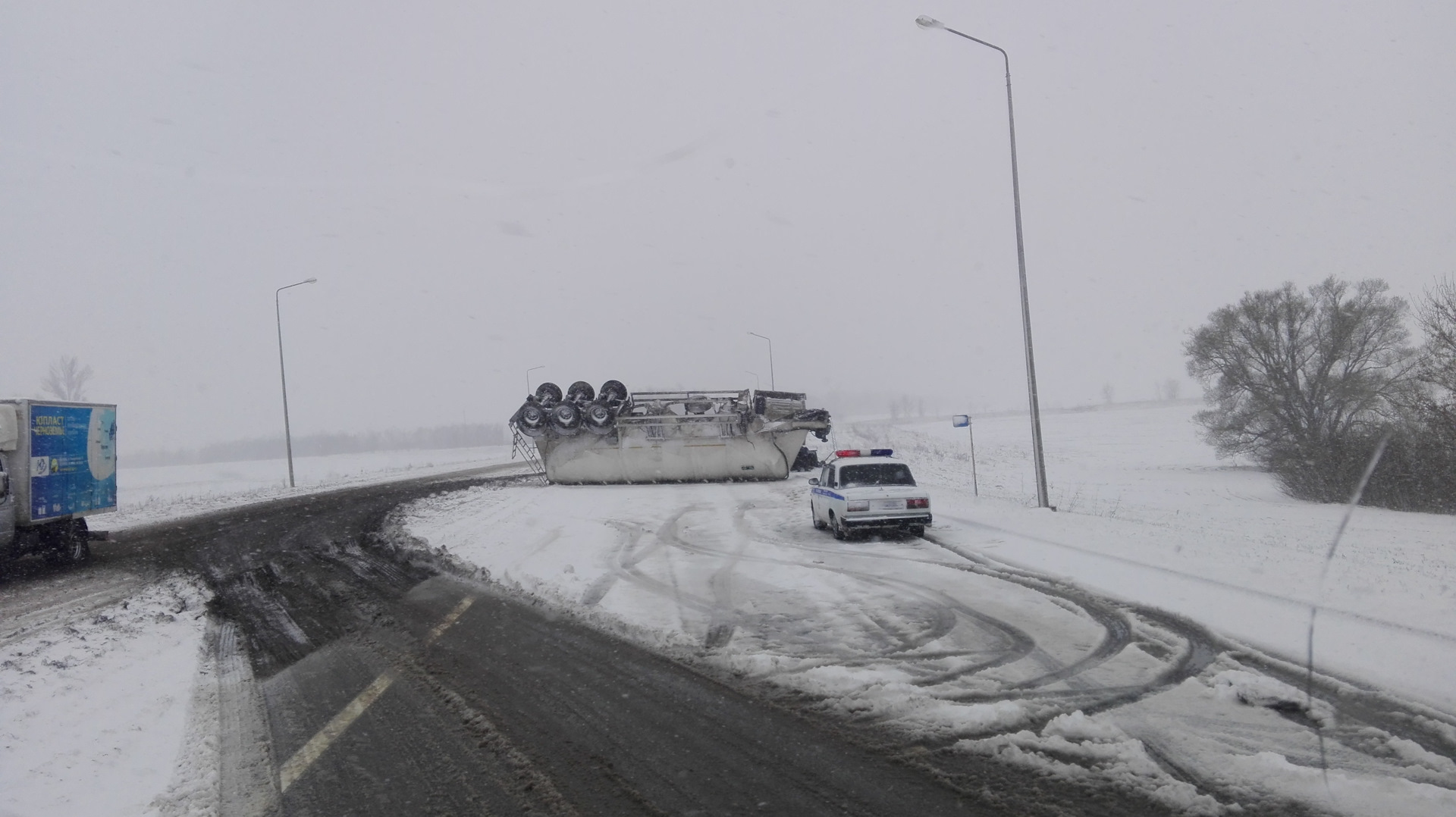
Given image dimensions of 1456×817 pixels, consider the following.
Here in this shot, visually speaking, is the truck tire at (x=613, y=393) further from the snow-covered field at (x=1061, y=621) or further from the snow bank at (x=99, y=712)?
the snow bank at (x=99, y=712)

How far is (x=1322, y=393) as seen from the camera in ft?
105

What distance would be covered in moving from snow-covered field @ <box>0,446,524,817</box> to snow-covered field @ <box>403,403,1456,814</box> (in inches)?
Answer: 145

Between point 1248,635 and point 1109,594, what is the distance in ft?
6.69

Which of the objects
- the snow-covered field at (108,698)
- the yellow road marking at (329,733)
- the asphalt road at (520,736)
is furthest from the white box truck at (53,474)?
the yellow road marking at (329,733)

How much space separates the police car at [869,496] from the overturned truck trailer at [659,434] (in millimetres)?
11344

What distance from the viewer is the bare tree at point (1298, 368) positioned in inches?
1204

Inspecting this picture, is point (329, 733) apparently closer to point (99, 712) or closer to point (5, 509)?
point (99, 712)

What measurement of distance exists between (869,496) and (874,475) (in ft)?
3.13

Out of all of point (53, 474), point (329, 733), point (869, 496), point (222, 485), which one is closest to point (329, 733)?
point (329, 733)

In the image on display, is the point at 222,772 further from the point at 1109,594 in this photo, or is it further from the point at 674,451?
the point at 674,451

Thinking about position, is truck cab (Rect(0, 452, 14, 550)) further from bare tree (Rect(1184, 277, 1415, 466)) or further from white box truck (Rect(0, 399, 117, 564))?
bare tree (Rect(1184, 277, 1415, 466))

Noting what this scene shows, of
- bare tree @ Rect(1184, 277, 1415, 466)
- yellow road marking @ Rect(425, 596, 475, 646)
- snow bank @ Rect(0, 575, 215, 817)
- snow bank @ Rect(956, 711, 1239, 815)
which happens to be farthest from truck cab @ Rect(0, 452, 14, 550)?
bare tree @ Rect(1184, 277, 1415, 466)

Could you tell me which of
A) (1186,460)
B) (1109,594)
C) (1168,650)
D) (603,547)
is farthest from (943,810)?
(1186,460)

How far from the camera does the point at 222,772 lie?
16.0 ft
